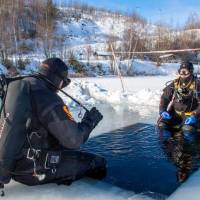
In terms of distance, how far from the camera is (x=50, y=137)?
2.41 meters

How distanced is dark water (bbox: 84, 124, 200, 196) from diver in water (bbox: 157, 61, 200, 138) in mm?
303

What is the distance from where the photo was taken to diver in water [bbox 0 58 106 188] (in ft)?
7.22

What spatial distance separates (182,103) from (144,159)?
146cm

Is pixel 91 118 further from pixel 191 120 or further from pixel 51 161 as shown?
pixel 191 120

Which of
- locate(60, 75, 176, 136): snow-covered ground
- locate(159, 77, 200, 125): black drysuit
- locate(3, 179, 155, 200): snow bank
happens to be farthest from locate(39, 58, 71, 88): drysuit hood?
locate(159, 77, 200, 125): black drysuit

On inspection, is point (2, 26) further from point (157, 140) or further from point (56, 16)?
point (157, 140)

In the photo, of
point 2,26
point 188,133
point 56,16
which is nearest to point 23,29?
point 56,16

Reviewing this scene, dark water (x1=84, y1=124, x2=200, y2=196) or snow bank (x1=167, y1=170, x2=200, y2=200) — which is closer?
snow bank (x1=167, y1=170, x2=200, y2=200)

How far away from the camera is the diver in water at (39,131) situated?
2.20 m

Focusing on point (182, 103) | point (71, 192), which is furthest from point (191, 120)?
point (71, 192)

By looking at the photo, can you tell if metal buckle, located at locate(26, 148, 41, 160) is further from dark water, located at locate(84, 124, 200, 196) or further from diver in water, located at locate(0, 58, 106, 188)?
dark water, located at locate(84, 124, 200, 196)

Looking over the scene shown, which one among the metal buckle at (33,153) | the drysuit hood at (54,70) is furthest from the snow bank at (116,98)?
the metal buckle at (33,153)

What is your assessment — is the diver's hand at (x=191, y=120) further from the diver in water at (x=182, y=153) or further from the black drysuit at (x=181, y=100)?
the diver in water at (x=182, y=153)

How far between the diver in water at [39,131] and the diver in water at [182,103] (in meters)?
2.18
